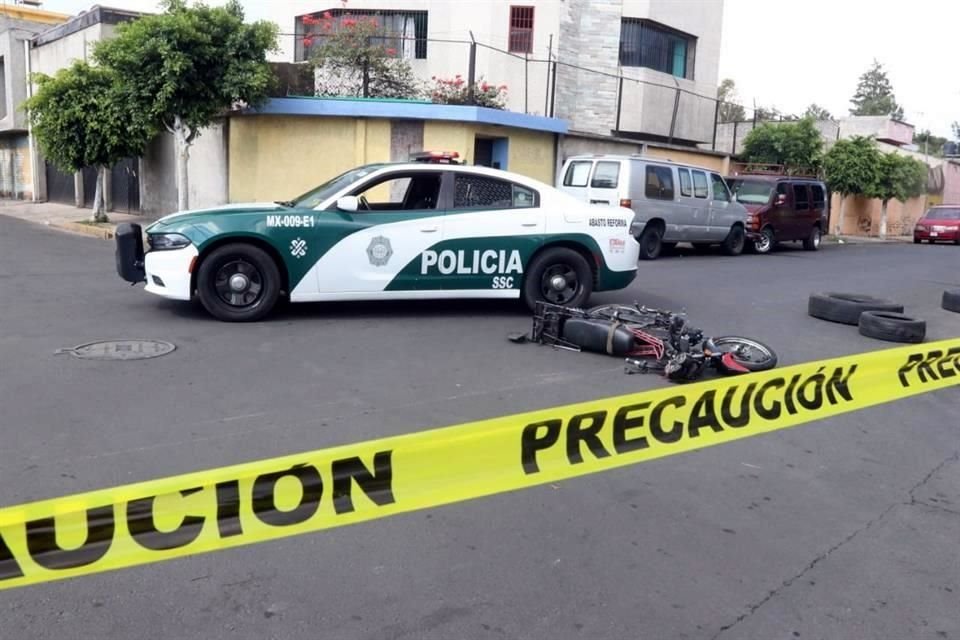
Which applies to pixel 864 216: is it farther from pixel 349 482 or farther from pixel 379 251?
pixel 349 482

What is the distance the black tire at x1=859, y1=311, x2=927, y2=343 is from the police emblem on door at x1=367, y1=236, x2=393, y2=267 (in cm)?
517

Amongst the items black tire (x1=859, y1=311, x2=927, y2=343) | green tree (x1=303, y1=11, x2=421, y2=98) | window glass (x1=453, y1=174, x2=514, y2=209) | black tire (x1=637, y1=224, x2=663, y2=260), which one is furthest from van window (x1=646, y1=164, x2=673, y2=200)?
window glass (x1=453, y1=174, x2=514, y2=209)

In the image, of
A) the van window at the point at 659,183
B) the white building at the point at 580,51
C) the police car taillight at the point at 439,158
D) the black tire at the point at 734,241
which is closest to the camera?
the police car taillight at the point at 439,158

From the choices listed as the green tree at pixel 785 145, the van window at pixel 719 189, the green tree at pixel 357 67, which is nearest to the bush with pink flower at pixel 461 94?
the green tree at pixel 357 67

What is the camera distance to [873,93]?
304 feet

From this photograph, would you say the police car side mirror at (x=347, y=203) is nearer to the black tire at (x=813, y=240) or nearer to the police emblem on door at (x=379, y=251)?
the police emblem on door at (x=379, y=251)

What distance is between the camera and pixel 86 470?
4.45 m

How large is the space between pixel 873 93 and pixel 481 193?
96.3m

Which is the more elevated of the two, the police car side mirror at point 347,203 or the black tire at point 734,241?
the police car side mirror at point 347,203

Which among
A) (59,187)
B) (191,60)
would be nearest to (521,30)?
(191,60)

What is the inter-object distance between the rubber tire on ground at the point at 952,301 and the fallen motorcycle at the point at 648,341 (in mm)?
5883

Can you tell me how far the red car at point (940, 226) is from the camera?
2847 cm

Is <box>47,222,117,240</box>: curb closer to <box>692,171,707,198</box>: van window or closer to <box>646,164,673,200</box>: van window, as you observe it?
<box>646,164,673,200</box>: van window

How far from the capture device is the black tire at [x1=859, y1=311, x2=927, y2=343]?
29.3 feet
